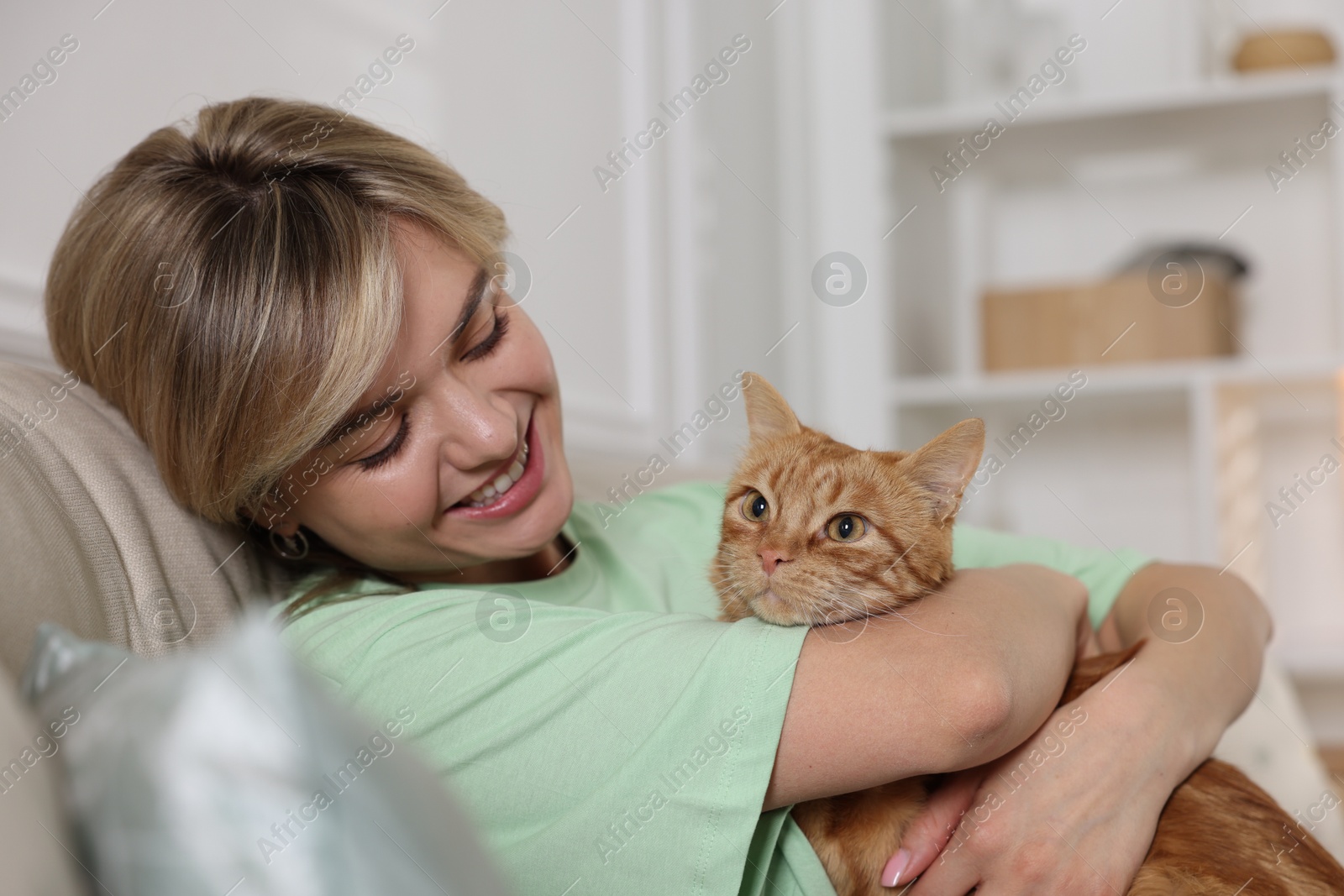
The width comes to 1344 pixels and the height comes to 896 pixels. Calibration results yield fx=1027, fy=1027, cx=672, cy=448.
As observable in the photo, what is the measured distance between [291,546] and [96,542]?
37cm

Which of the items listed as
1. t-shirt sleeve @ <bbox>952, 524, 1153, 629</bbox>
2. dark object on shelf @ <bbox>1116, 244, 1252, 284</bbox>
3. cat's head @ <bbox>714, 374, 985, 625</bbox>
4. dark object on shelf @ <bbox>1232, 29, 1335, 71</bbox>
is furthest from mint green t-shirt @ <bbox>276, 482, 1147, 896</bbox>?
dark object on shelf @ <bbox>1232, 29, 1335, 71</bbox>

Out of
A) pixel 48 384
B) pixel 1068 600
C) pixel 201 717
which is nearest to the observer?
pixel 201 717

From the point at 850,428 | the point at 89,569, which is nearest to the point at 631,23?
the point at 850,428

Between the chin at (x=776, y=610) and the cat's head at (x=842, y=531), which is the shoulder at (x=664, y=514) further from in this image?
the chin at (x=776, y=610)

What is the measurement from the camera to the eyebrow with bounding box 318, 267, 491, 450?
115cm

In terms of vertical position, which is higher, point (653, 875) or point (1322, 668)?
point (653, 875)

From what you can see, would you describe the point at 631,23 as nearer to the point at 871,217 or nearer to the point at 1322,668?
the point at 871,217

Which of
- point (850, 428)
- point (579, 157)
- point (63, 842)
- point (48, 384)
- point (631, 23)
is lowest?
point (850, 428)

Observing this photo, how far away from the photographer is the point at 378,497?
46.3 inches

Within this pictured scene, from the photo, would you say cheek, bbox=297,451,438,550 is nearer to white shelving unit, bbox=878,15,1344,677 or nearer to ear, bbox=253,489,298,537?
ear, bbox=253,489,298,537

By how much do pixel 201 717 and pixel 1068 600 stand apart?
3.42 feet

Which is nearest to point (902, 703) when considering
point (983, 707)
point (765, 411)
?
point (983, 707)

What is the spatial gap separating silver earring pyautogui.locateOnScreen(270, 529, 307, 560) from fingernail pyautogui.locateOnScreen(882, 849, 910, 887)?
0.81 meters

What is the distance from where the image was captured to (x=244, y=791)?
0.51m
